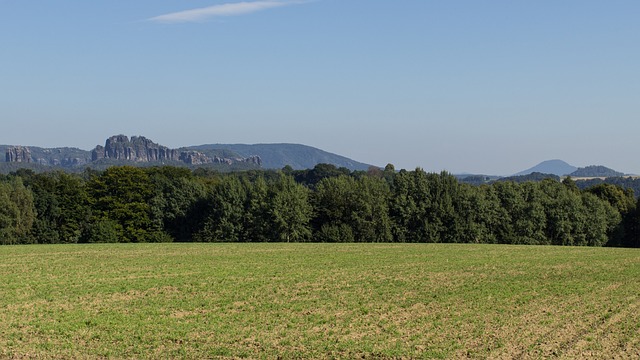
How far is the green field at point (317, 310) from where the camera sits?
1978cm

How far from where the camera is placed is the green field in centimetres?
1978

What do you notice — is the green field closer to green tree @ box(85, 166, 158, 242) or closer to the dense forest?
green tree @ box(85, 166, 158, 242)

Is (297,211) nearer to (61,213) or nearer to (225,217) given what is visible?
(225,217)

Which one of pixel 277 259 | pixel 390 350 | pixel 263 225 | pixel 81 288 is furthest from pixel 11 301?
pixel 263 225

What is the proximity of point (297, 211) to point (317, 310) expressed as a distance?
6129 centimetres

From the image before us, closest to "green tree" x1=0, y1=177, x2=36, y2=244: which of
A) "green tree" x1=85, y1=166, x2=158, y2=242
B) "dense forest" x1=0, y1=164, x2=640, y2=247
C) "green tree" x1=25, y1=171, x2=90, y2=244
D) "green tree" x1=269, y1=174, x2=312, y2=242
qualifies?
"dense forest" x1=0, y1=164, x2=640, y2=247

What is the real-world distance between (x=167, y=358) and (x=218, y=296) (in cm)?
1121

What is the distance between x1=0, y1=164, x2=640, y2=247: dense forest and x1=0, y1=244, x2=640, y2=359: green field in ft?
135

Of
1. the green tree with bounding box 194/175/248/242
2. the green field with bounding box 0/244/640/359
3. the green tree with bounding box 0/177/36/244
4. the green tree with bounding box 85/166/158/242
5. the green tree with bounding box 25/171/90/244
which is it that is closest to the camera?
the green field with bounding box 0/244/640/359

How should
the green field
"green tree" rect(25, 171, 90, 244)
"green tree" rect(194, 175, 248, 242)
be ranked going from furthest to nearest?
1. "green tree" rect(194, 175, 248, 242)
2. "green tree" rect(25, 171, 90, 244)
3. the green field

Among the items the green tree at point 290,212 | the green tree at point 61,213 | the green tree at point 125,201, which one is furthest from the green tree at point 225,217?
the green tree at point 61,213

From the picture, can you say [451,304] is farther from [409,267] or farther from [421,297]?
[409,267]

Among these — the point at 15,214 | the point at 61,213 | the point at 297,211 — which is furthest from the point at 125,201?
the point at 297,211

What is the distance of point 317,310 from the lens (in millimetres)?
26109
